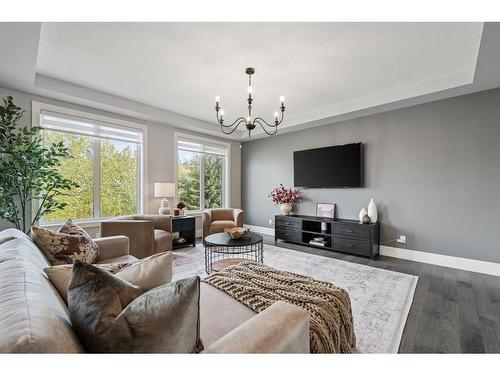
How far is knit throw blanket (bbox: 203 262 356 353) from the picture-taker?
125 centimetres

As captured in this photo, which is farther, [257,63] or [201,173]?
[201,173]

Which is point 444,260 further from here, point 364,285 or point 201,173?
point 201,173

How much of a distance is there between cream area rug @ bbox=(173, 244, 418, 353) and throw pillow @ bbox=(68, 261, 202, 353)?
152 centimetres

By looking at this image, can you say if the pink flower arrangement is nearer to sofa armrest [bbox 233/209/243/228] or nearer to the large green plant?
sofa armrest [bbox 233/209/243/228]

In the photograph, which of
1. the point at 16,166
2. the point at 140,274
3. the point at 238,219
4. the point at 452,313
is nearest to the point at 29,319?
the point at 140,274

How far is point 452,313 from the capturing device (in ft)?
6.84

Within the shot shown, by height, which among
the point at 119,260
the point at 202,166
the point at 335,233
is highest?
the point at 202,166

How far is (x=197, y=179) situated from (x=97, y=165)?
6.62 feet

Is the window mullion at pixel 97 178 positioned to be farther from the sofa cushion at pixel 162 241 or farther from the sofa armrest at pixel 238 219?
the sofa armrest at pixel 238 219

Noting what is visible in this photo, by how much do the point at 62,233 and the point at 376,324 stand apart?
265 cm

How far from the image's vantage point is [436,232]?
3.47 m

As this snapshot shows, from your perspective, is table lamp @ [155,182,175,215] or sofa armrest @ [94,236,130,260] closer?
sofa armrest @ [94,236,130,260]

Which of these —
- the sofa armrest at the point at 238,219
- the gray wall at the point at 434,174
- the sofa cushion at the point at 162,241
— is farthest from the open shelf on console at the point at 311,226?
the sofa cushion at the point at 162,241

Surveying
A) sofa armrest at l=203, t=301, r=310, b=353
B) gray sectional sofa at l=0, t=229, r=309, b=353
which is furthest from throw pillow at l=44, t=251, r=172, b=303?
sofa armrest at l=203, t=301, r=310, b=353
